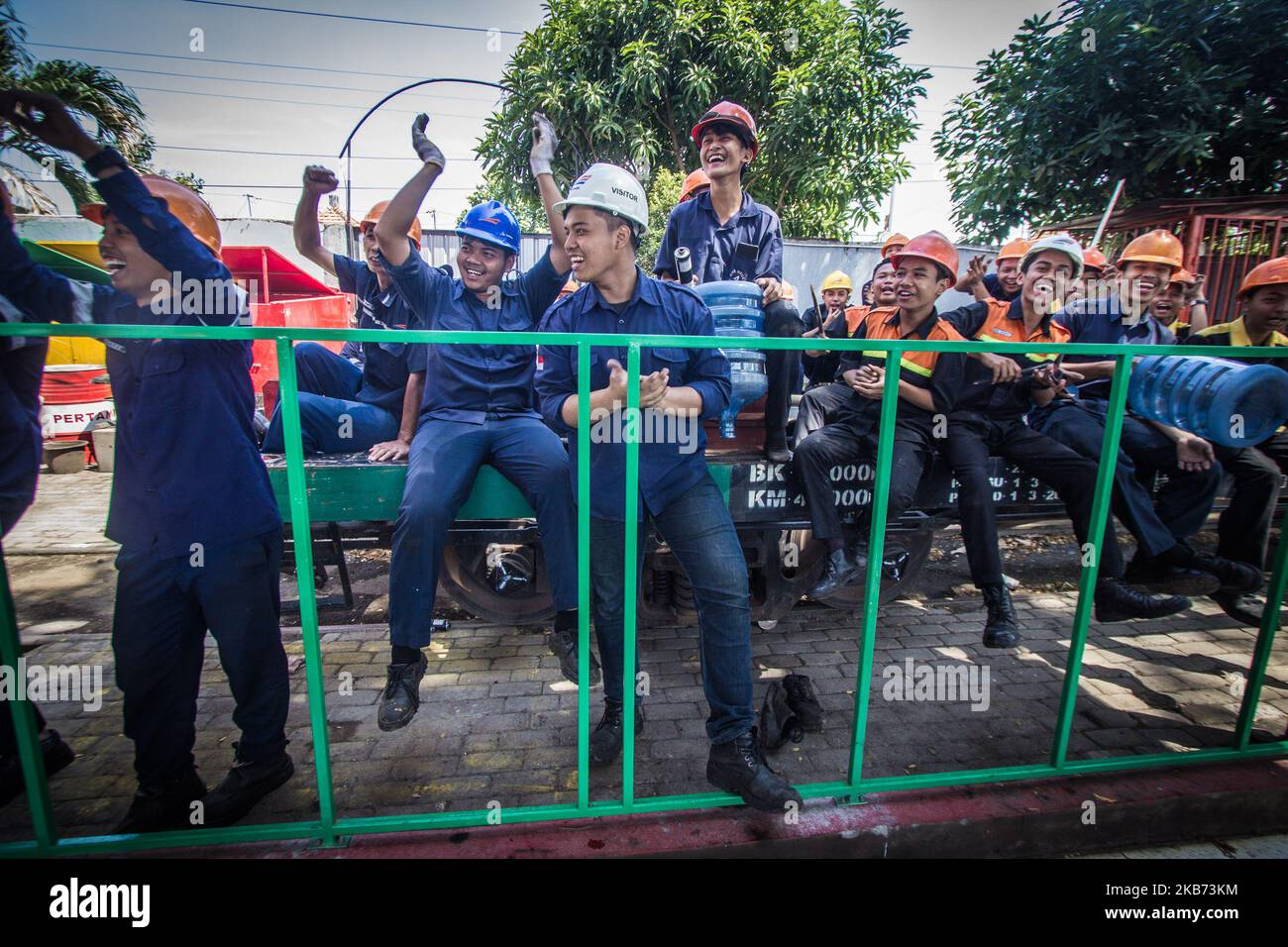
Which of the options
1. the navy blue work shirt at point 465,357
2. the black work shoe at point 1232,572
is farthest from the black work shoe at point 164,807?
the black work shoe at point 1232,572

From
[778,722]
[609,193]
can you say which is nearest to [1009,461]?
[778,722]

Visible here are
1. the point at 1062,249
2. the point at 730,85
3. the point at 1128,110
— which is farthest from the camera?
the point at 730,85

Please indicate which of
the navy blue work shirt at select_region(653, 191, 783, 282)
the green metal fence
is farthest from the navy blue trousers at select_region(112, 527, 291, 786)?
the navy blue work shirt at select_region(653, 191, 783, 282)

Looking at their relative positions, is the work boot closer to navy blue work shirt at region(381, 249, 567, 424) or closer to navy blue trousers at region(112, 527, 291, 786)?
navy blue trousers at region(112, 527, 291, 786)

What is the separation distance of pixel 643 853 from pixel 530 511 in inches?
58.7

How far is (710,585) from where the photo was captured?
2.15 m

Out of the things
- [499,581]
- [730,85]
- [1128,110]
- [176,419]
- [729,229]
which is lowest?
[499,581]

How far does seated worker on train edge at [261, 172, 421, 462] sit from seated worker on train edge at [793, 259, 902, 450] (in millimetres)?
2169

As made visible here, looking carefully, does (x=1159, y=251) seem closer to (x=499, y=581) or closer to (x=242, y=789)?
(x=499, y=581)

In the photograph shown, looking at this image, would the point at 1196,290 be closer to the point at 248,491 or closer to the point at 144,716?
the point at 248,491

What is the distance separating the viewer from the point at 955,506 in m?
3.21

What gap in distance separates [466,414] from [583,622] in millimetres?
1358

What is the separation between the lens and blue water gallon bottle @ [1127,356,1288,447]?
264 centimetres
